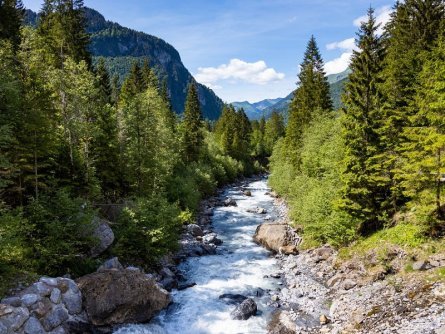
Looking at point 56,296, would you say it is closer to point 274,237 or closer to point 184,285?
point 184,285

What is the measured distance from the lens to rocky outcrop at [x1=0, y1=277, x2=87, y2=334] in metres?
13.6

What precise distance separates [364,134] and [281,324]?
46.5 ft

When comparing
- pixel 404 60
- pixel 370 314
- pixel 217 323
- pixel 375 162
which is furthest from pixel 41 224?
pixel 404 60

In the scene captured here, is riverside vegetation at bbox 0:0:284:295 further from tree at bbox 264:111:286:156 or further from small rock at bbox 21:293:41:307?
tree at bbox 264:111:286:156

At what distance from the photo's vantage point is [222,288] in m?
22.6

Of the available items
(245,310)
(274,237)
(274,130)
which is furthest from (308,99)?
(274,130)

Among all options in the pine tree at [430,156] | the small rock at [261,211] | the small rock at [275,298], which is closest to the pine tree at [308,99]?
the small rock at [261,211]

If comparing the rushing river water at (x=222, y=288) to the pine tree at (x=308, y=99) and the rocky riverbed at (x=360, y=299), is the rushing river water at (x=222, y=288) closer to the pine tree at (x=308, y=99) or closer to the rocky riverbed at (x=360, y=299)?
the rocky riverbed at (x=360, y=299)

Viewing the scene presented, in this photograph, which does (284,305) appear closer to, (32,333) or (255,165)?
(32,333)

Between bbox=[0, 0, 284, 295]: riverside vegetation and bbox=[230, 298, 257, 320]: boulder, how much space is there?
7397 millimetres

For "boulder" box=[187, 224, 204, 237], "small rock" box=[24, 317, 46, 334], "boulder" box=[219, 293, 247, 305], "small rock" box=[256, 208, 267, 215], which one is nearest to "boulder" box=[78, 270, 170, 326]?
"small rock" box=[24, 317, 46, 334]

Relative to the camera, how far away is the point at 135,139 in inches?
1288

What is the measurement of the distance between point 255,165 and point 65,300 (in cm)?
7571

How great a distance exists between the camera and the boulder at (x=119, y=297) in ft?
56.0
